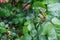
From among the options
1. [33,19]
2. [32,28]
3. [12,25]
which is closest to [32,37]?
[32,28]

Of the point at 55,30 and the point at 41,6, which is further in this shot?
the point at 41,6

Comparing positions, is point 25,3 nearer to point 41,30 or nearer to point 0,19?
point 0,19

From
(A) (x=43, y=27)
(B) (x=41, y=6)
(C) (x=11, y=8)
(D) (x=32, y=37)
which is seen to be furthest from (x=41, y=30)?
(C) (x=11, y=8)

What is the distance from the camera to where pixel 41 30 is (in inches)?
59.8

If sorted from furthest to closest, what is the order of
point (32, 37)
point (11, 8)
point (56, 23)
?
point (11, 8) < point (32, 37) < point (56, 23)

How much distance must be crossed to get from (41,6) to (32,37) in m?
0.28

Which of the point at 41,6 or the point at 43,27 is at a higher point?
the point at 41,6

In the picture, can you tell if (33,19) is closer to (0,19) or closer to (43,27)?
(43,27)

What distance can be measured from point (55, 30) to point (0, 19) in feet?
2.57

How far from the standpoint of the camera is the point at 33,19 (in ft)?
5.62

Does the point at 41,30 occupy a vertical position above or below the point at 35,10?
below

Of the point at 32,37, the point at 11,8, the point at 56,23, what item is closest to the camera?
the point at 56,23

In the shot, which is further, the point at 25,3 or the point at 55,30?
the point at 25,3

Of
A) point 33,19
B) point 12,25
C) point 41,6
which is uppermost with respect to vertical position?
point 41,6
